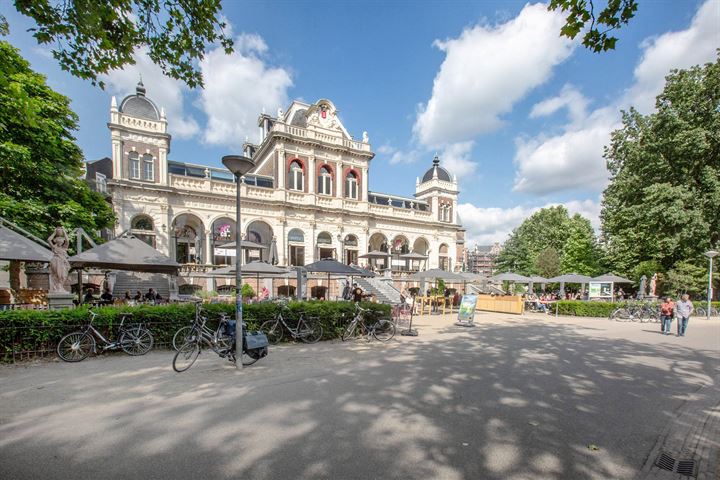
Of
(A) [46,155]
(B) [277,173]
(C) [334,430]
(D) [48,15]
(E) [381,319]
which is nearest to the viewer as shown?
(C) [334,430]

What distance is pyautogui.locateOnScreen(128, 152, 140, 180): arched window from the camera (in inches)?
980

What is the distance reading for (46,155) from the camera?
1504 centimetres

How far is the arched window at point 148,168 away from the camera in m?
25.4

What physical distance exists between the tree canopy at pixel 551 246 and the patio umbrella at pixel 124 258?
143 feet

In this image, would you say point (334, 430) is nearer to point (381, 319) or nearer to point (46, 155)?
point (381, 319)

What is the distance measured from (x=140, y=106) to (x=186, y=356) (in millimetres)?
26275

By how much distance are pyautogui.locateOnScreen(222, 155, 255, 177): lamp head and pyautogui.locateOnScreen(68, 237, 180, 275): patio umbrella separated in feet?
16.7

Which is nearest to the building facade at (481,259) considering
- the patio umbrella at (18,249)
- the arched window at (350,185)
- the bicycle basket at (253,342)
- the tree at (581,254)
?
the tree at (581,254)

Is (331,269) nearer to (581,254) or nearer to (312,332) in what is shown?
(312,332)

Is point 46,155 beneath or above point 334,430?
above

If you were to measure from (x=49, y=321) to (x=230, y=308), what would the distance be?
3.81 metres

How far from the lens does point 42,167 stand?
48.0ft

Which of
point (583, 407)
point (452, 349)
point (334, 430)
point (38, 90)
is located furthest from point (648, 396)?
point (38, 90)

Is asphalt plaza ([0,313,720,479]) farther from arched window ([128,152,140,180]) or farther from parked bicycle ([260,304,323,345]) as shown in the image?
arched window ([128,152,140,180])
